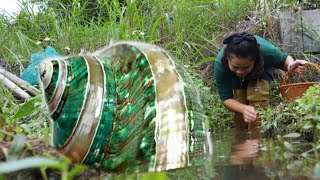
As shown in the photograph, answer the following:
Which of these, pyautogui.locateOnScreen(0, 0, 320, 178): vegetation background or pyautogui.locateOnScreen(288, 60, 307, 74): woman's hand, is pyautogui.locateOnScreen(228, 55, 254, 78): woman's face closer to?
pyautogui.locateOnScreen(288, 60, 307, 74): woman's hand

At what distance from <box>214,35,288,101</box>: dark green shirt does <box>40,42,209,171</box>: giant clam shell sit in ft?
7.97

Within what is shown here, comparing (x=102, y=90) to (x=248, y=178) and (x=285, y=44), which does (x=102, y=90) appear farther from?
(x=285, y=44)

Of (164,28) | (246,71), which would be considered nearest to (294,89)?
(246,71)

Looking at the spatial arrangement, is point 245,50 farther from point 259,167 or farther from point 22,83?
point 259,167

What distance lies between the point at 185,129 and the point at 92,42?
11.3 ft

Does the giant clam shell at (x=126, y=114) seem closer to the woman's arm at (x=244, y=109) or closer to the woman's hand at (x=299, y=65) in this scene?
the woman's arm at (x=244, y=109)

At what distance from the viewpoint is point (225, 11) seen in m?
5.41

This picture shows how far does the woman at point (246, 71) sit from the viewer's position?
3.56 metres

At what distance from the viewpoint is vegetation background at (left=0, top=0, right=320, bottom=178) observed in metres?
4.45

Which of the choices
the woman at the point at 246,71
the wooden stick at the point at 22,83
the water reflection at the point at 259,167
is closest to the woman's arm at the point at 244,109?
the woman at the point at 246,71

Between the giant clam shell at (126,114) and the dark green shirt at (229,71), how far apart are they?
2430mm

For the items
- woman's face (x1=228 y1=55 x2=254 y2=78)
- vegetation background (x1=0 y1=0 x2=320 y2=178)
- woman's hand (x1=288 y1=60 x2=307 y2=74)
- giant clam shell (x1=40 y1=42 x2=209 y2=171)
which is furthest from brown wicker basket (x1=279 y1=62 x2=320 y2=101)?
giant clam shell (x1=40 y1=42 x2=209 y2=171)

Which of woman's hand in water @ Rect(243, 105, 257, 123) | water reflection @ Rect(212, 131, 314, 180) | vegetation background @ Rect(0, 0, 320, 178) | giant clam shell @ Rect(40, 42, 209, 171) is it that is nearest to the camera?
water reflection @ Rect(212, 131, 314, 180)

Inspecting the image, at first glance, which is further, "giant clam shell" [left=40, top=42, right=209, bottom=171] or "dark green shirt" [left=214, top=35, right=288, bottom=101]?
"dark green shirt" [left=214, top=35, right=288, bottom=101]
